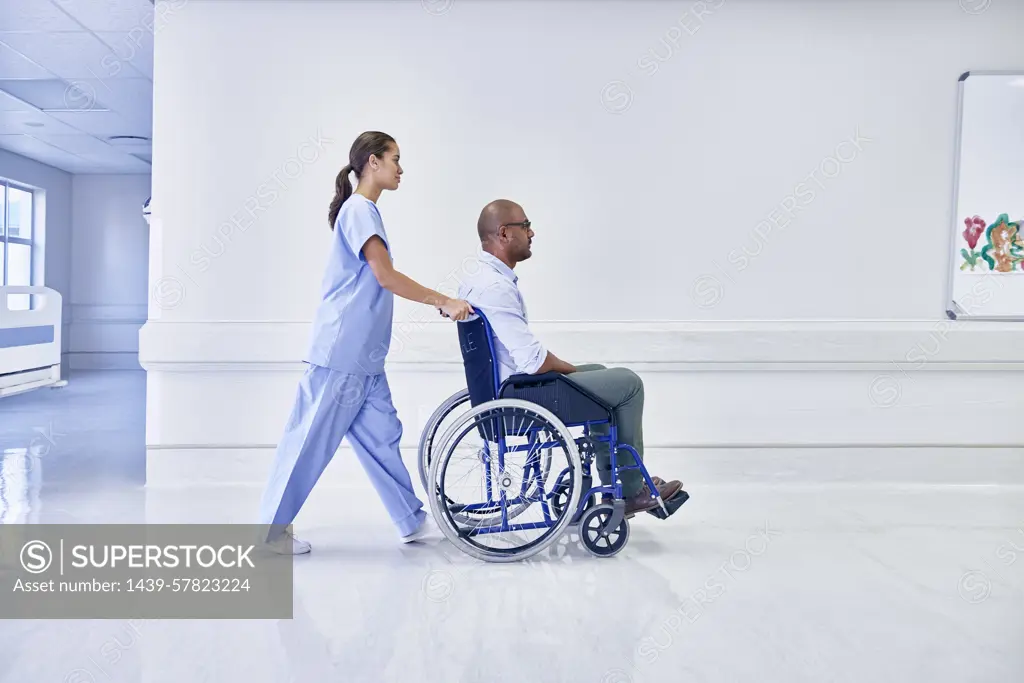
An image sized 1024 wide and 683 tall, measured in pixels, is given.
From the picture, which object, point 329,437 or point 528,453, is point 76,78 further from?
point 528,453

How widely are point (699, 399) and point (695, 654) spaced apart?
1992 millimetres

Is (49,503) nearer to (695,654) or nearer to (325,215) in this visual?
(325,215)

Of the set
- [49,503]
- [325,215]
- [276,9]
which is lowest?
[49,503]

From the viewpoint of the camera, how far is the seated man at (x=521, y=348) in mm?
2553

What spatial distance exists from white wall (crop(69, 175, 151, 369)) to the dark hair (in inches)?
336

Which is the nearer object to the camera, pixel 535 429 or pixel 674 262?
pixel 535 429

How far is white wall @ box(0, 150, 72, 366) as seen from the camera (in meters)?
9.19

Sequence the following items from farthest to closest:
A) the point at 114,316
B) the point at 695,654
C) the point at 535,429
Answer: the point at 114,316 → the point at 535,429 → the point at 695,654

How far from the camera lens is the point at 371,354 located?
105 inches

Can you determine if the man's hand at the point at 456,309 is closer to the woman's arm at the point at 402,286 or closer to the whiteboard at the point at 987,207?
the woman's arm at the point at 402,286

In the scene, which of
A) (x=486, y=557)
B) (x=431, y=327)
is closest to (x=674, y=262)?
(x=431, y=327)

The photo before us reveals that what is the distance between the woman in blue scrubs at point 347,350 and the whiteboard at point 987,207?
267 centimetres

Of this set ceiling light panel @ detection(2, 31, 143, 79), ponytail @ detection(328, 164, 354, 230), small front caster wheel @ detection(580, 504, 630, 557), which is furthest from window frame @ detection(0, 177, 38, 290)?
small front caster wheel @ detection(580, 504, 630, 557)

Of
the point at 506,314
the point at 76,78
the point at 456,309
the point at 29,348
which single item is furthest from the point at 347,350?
the point at 29,348
